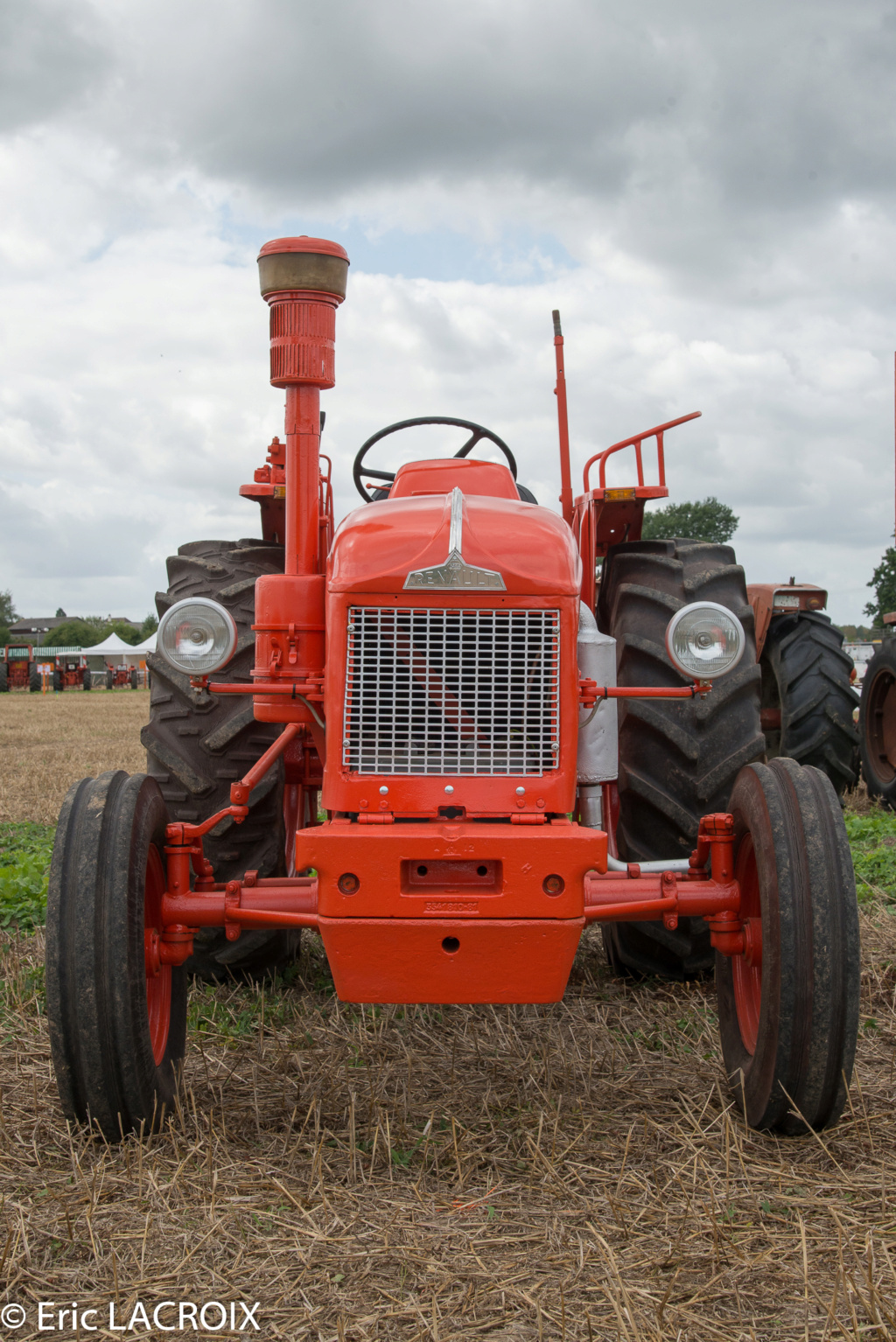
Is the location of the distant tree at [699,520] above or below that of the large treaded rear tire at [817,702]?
above

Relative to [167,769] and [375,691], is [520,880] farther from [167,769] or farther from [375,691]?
[167,769]

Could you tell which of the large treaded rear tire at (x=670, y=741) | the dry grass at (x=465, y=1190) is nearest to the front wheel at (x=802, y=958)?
the dry grass at (x=465, y=1190)

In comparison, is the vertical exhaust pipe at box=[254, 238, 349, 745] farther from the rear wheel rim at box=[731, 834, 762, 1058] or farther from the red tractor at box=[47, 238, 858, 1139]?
the rear wheel rim at box=[731, 834, 762, 1058]

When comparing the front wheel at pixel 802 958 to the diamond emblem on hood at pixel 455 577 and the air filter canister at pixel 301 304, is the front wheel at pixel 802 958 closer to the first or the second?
the diamond emblem on hood at pixel 455 577

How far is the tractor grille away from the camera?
9.87 feet

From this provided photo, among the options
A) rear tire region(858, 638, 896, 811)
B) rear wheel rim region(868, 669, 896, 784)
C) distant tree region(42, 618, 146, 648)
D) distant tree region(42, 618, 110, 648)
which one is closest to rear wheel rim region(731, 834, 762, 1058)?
rear tire region(858, 638, 896, 811)

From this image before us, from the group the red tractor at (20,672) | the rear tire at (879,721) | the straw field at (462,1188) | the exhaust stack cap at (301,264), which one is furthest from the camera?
the red tractor at (20,672)

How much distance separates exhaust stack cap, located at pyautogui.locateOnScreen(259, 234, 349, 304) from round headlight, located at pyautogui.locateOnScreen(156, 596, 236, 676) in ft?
3.20

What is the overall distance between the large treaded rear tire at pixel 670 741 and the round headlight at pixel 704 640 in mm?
577

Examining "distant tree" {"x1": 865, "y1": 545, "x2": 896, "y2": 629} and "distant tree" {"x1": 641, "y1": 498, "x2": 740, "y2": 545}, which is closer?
"distant tree" {"x1": 865, "y1": 545, "x2": 896, "y2": 629}

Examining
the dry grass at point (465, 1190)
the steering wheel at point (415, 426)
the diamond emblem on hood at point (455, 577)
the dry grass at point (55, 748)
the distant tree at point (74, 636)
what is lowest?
the dry grass at point (465, 1190)

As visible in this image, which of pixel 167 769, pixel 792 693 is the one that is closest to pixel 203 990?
pixel 167 769

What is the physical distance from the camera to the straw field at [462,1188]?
2.31 metres

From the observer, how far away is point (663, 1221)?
2635mm
